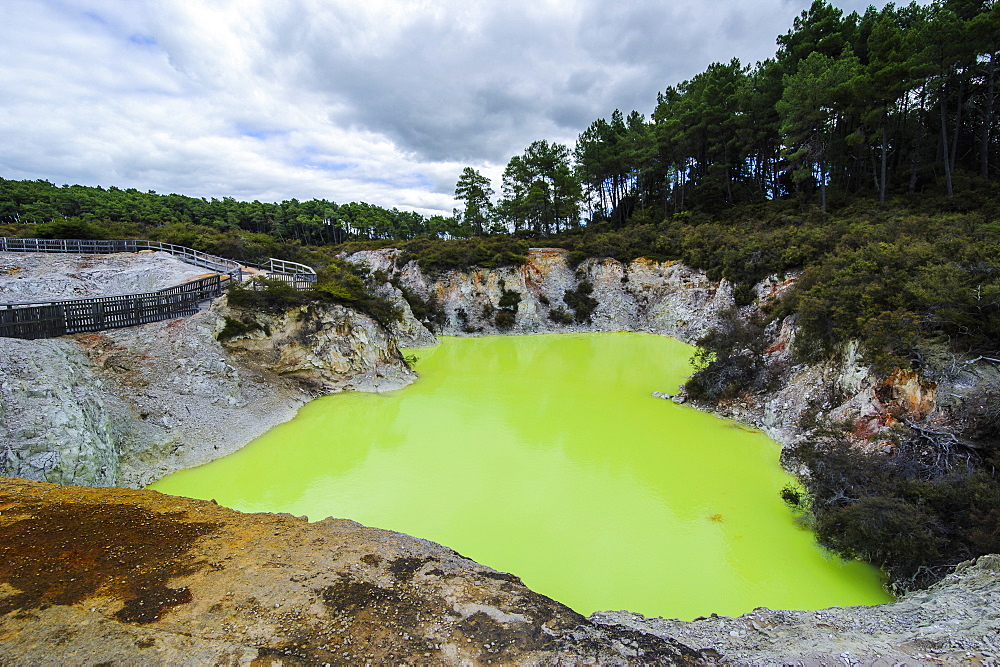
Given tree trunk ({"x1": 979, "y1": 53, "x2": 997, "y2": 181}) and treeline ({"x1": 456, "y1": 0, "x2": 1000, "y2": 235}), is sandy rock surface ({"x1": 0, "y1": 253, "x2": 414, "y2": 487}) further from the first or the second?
tree trunk ({"x1": 979, "y1": 53, "x2": 997, "y2": 181})

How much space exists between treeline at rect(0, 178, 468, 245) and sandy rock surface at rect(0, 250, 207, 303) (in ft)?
69.9

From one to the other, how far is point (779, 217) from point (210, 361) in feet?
118

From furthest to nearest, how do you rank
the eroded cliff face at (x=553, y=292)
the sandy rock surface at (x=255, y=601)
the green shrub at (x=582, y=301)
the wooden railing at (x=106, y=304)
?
1. the green shrub at (x=582, y=301)
2. the eroded cliff face at (x=553, y=292)
3. the wooden railing at (x=106, y=304)
4. the sandy rock surface at (x=255, y=601)

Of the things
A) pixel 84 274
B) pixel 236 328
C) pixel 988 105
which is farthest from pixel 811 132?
pixel 84 274

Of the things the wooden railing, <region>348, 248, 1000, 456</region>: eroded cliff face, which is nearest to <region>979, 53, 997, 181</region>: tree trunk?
<region>348, 248, 1000, 456</region>: eroded cliff face

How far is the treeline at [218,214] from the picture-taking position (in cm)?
4512

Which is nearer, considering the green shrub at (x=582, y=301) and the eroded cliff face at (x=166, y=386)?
the eroded cliff face at (x=166, y=386)

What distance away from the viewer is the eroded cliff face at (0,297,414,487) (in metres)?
10.1

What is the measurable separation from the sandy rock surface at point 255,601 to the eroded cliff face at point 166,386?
4.19m

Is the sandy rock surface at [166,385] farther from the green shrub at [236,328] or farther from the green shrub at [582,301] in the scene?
the green shrub at [582,301]

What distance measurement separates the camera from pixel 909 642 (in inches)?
187

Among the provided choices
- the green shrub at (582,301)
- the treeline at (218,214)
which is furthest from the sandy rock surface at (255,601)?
the treeline at (218,214)

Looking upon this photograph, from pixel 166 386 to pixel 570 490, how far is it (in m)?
13.9

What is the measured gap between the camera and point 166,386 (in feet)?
46.7
